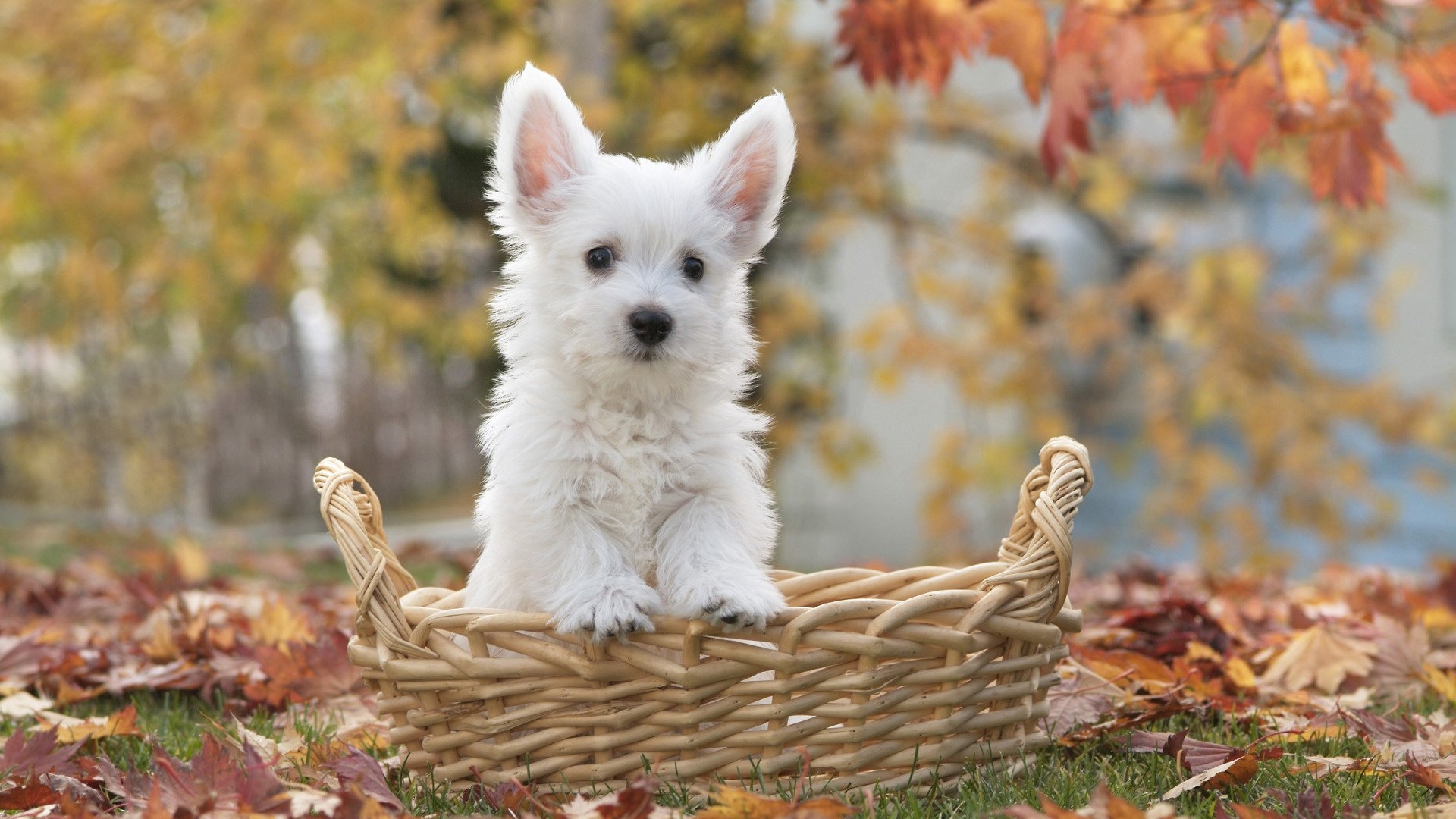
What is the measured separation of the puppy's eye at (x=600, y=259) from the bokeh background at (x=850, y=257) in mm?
4236

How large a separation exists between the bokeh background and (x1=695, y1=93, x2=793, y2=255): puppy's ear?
3.93m

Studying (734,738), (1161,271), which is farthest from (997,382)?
(734,738)

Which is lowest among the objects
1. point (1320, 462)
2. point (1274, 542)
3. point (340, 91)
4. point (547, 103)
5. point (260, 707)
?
point (1274, 542)

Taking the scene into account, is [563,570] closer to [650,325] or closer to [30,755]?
[650,325]

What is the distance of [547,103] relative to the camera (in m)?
2.75

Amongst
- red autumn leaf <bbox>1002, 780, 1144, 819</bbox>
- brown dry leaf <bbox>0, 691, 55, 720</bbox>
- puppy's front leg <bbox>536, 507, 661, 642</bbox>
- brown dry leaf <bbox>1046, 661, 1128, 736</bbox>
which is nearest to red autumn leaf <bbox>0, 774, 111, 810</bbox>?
brown dry leaf <bbox>0, 691, 55, 720</bbox>

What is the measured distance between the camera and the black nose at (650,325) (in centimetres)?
253

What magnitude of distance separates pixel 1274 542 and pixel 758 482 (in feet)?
30.2

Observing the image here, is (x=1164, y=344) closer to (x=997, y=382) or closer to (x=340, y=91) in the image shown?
(x=997, y=382)

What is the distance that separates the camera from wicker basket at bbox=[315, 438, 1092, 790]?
90.8 inches

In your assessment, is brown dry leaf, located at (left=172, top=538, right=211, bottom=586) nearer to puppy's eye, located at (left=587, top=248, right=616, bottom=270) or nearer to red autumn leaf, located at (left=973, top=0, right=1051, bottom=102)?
puppy's eye, located at (left=587, top=248, right=616, bottom=270)

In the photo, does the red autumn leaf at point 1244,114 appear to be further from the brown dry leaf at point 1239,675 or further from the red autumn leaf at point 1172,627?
the brown dry leaf at point 1239,675

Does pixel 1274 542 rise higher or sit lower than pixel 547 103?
lower

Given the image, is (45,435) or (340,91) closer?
(340,91)
